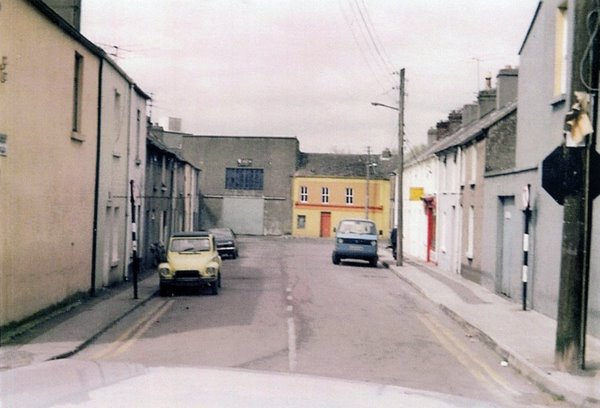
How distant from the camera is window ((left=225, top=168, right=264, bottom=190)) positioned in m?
82.7

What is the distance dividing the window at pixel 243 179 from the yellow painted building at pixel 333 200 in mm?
4183

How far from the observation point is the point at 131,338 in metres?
13.6

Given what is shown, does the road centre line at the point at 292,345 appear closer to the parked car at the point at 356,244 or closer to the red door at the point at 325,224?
the parked car at the point at 356,244

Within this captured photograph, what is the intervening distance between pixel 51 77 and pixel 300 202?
6501 centimetres

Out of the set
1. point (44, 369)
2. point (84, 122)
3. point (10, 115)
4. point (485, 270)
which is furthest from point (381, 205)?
point (44, 369)

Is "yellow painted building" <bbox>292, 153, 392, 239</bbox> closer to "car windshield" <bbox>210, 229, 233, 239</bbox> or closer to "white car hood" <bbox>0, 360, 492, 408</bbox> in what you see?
"car windshield" <bbox>210, 229, 233, 239</bbox>

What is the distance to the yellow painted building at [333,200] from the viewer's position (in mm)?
79375

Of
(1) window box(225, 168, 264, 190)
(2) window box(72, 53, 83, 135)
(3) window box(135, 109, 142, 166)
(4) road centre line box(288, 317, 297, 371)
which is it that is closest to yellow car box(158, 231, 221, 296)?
(2) window box(72, 53, 83, 135)

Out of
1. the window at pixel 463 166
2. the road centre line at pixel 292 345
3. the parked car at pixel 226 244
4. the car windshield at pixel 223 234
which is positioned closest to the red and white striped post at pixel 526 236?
the road centre line at pixel 292 345

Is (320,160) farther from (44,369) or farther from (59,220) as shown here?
(44,369)

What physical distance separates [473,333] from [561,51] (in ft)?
21.0

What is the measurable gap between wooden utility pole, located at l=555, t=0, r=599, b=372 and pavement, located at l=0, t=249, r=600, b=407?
517mm

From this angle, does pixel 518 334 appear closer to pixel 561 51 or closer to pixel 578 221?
pixel 578 221

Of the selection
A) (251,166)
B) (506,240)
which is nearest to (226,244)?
(506,240)
